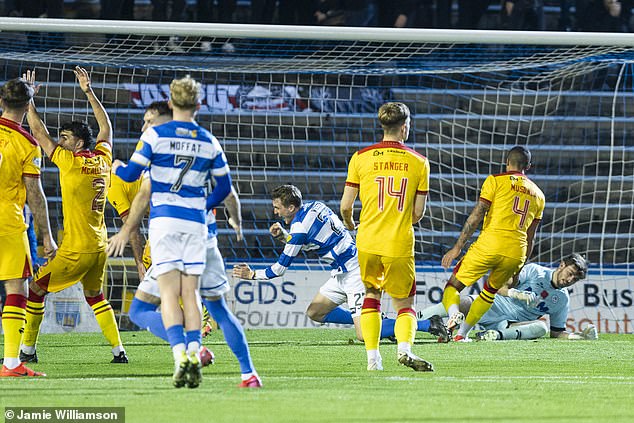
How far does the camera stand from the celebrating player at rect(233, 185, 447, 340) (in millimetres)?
9758

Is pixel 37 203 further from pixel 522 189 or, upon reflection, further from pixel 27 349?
pixel 522 189

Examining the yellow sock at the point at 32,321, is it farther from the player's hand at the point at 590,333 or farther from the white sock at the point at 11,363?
the player's hand at the point at 590,333

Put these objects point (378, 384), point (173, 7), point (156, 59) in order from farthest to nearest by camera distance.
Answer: point (173, 7) → point (156, 59) → point (378, 384)

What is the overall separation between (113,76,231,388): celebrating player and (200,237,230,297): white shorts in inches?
9.5

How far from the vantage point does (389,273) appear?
7605 millimetres

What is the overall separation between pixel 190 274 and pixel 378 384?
4.50ft

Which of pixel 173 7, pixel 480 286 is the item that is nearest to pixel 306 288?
pixel 480 286

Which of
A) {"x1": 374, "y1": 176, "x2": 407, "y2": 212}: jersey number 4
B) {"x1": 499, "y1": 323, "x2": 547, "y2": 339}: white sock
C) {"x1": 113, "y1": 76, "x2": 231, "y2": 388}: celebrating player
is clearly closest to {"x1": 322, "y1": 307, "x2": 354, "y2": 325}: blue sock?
{"x1": 499, "y1": 323, "x2": 547, "y2": 339}: white sock

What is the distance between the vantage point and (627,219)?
14867 mm

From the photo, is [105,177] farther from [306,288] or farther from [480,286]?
[480,286]

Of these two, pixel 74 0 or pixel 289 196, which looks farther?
pixel 74 0

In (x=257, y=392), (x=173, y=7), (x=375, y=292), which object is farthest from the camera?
(x=173, y=7)

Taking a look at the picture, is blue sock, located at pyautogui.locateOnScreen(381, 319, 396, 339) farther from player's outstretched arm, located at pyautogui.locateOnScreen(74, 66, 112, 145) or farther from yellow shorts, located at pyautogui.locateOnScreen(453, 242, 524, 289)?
player's outstretched arm, located at pyautogui.locateOnScreen(74, 66, 112, 145)

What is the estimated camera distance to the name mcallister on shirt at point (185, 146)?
6203 mm
